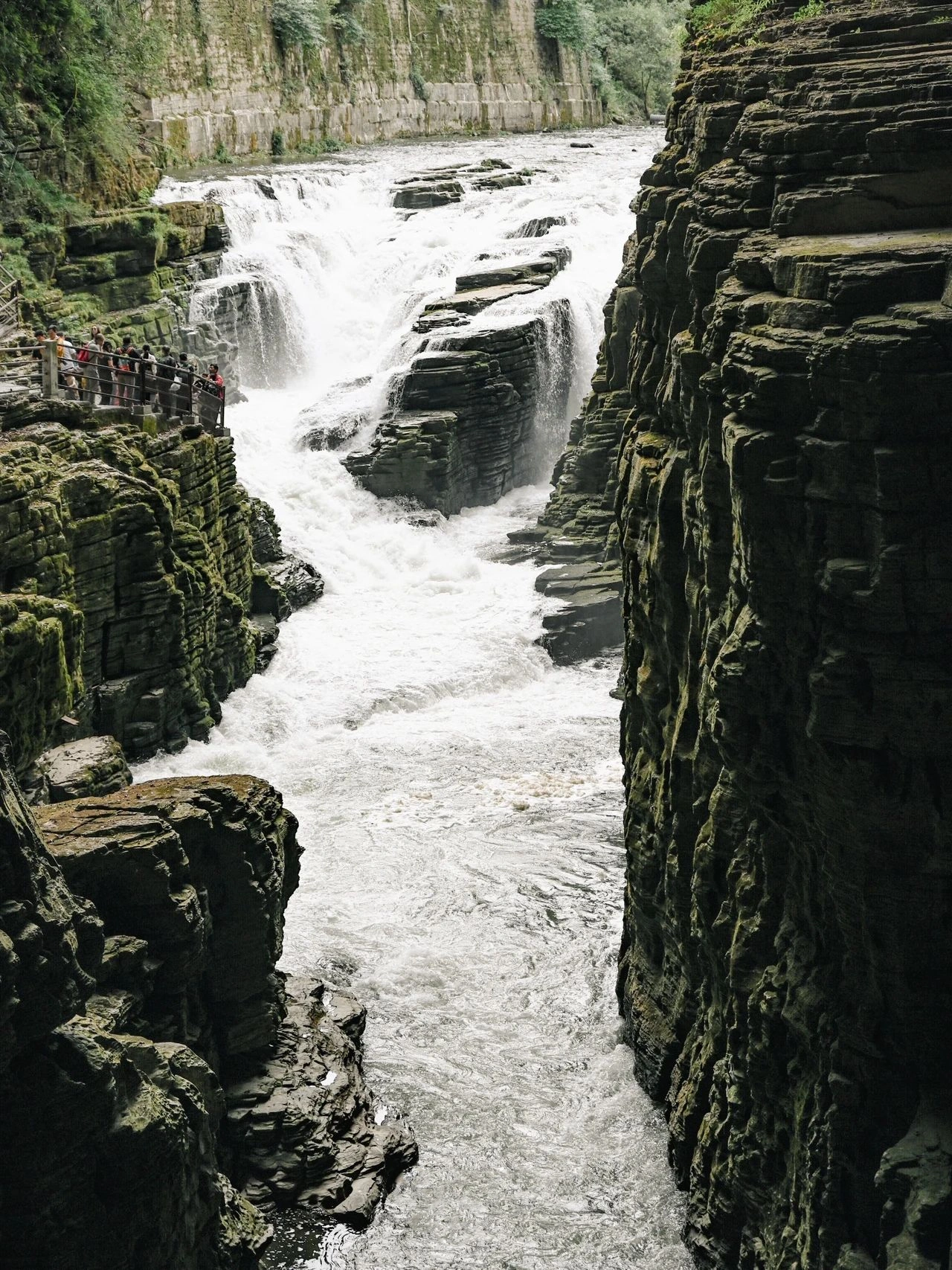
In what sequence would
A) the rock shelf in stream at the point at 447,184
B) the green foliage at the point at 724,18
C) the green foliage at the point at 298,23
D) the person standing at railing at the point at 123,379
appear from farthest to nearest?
1. the green foliage at the point at 298,23
2. the rock shelf in stream at the point at 447,184
3. the person standing at railing at the point at 123,379
4. the green foliage at the point at 724,18

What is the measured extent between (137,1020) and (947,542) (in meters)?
7.62

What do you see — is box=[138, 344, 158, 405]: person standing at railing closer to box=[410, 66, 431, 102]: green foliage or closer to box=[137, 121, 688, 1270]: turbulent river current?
box=[137, 121, 688, 1270]: turbulent river current

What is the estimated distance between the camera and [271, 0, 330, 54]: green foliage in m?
66.1

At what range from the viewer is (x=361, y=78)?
7188 centimetres

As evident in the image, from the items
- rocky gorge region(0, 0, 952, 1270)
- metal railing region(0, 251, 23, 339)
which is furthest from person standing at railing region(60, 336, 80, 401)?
metal railing region(0, 251, 23, 339)

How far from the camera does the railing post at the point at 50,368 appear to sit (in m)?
27.8

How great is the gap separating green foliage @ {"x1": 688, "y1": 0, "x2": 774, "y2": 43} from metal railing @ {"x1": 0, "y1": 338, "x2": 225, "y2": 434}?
1132 cm

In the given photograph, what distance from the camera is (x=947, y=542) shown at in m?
10.3

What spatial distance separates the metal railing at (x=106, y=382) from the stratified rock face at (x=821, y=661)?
15107 millimetres

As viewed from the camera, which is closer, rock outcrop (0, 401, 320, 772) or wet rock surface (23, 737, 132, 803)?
wet rock surface (23, 737, 132, 803)

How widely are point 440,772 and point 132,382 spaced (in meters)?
10.8

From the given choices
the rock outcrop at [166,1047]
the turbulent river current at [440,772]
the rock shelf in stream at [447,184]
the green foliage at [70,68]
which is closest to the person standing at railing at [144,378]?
the turbulent river current at [440,772]

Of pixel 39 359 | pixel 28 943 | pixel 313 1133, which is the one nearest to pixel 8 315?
pixel 39 359

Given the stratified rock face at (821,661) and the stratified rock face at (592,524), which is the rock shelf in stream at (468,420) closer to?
the stratified rock face at (592,524)
